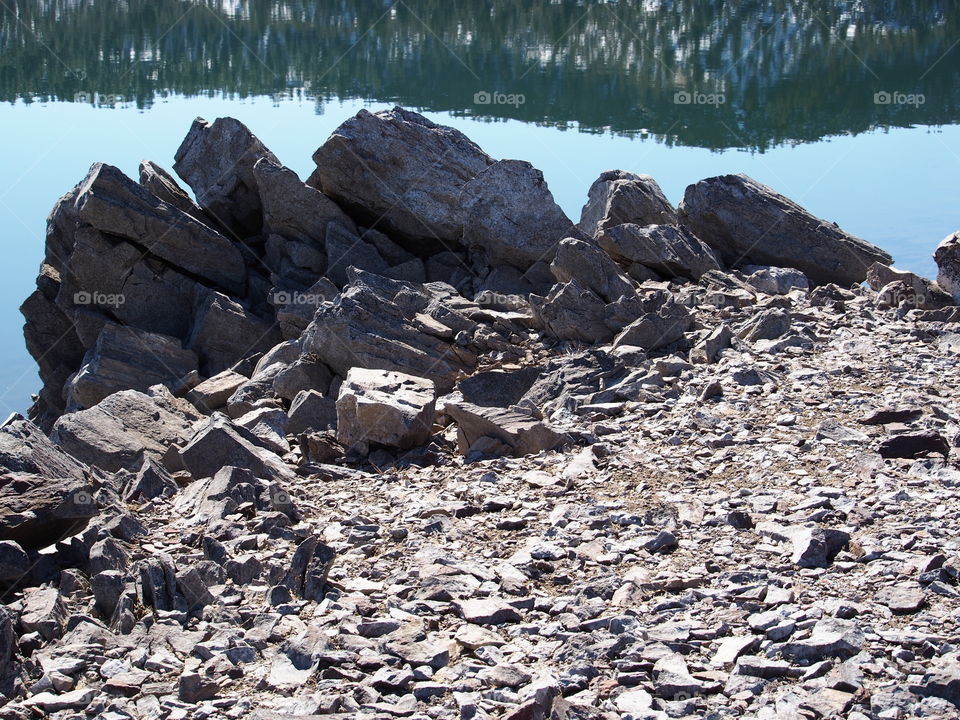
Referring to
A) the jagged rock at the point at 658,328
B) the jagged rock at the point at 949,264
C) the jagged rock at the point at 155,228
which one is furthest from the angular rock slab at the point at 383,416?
the jagged rock at the point at 155,228

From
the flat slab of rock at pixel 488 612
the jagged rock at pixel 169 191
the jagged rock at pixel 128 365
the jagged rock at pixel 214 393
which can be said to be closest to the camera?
the flat slab of rock at pixel 488 612

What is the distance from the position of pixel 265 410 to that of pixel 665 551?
8.30 meters

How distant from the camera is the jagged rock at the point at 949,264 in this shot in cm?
1859

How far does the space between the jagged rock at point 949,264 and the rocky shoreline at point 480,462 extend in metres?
0.10

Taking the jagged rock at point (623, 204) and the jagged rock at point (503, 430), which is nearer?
the jagged rock at point (503, 430)

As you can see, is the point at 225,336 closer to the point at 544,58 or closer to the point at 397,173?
the point at 397,173

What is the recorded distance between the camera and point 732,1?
294 feet

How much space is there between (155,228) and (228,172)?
3.08 m

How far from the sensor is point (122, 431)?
52.4 ft

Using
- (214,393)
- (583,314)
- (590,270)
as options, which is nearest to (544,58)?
(590,270)

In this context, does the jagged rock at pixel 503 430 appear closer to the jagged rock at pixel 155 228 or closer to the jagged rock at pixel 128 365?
the jagged rock at pixel 128 365

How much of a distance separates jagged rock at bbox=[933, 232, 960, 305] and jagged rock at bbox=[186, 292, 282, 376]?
13293 mm

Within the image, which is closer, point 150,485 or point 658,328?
point 150,485

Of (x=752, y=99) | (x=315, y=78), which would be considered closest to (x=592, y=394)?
(x=752, y=99)
